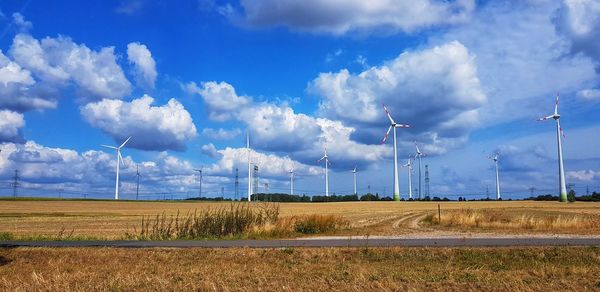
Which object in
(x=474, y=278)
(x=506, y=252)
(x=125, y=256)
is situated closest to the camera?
(x=474, y=278)

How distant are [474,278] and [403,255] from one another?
6630 mm

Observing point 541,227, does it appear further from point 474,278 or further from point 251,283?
point 251,283

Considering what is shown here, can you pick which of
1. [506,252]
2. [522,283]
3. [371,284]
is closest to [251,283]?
[371,284]

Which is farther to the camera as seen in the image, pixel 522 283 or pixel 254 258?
pixel 254 258

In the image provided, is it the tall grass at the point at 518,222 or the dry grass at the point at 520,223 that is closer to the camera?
the dry grass at the point at 520,223

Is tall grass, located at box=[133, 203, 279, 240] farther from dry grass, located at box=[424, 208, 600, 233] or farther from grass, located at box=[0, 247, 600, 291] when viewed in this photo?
dry grass, located at box=[424, 208, 600, 233]

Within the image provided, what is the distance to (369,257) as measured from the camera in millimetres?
23953

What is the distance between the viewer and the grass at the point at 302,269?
54.8ft

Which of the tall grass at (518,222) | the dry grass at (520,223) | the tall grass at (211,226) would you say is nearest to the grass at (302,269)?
the tall grass at (211,226)

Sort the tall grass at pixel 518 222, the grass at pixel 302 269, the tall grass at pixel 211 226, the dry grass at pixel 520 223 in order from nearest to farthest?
the grass at pixel 302 269 < the tall grass at pixel 211 226 < the dry grass at pixel 520 223 < the tall grass at pixel 518 222

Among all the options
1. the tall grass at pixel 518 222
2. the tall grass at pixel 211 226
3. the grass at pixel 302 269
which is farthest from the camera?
the tall grass at pixel 518 222

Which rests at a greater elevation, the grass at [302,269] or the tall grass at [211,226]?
the tall grass at [211,226]

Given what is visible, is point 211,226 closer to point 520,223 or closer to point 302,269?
point 302,269

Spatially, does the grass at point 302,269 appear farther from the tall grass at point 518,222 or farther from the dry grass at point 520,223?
the tall grass at point 518,222
